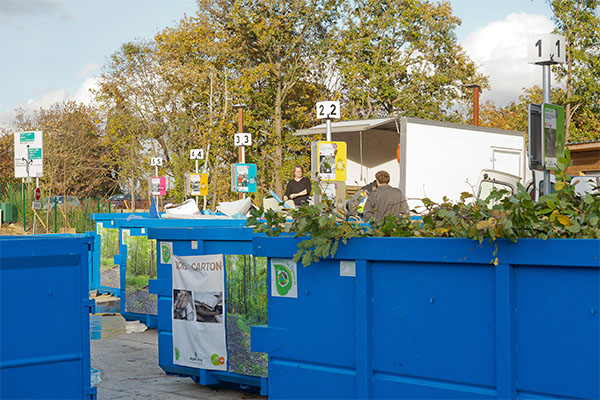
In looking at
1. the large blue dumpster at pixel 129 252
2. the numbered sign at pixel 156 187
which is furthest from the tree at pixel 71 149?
the large blue dumpster at pixel 129 252

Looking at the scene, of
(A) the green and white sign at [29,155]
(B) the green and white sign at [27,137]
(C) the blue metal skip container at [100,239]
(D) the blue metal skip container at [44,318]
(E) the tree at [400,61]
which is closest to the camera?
(D) the blue metal skip container at [44,318]

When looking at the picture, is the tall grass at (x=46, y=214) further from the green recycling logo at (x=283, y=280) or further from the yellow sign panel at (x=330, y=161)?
the green recycling logo at (x=283, y=280)

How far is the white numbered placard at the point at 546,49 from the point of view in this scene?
31.0 ft

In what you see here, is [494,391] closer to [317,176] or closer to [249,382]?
[249,382]

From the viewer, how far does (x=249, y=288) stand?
6852 mm

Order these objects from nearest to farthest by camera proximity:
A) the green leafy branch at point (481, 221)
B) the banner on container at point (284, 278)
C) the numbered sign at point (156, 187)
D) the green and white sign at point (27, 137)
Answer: the green leafy branch at point (481, 221)
the banner on container at point (284, 278)
the green and white sign at point (27, 137)
the numbered sign at point (156, 187)

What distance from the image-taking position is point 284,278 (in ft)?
14.8

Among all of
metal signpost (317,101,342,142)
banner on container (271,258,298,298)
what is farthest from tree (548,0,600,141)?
banner on container (271,258,298,298)

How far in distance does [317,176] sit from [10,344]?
1190 cm

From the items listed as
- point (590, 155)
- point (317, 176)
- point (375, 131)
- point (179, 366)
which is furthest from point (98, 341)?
point (590, 155)

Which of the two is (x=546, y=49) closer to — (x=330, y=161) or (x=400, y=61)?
(x=330, y=161)

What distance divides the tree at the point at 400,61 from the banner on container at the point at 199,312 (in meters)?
32.9

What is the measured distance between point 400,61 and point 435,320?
38.4m

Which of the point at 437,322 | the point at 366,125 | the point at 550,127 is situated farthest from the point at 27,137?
the point at 437,322
